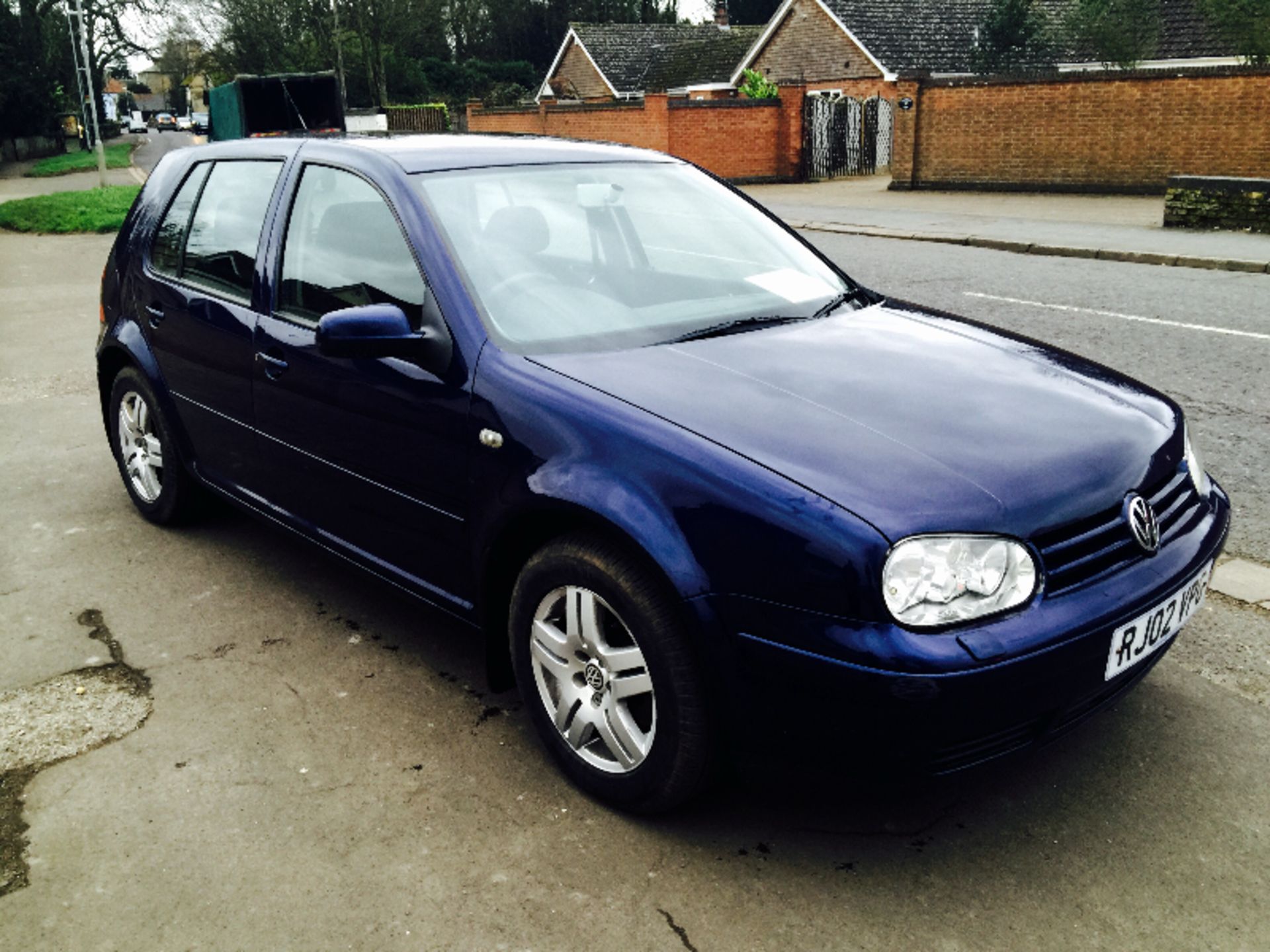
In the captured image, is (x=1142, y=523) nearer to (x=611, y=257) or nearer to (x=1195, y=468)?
(x=1195, y=468)

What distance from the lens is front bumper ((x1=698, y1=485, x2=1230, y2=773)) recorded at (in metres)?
2.35

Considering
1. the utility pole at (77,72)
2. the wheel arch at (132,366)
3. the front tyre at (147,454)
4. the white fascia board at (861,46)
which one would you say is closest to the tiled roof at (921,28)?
the white fascia board at (861,46)

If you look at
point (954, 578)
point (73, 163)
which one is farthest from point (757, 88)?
point (954, 578)

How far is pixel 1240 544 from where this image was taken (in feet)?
15.1

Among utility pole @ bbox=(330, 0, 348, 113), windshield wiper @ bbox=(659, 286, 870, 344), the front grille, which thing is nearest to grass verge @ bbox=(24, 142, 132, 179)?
utility pole @ bbox=(330, 0, 348, 113)

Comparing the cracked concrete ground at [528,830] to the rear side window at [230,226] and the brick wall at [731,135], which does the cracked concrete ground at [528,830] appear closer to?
the rear side window at [230,226]

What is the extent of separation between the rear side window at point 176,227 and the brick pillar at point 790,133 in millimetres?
25732

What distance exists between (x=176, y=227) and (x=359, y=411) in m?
1.80

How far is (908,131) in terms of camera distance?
950 inches

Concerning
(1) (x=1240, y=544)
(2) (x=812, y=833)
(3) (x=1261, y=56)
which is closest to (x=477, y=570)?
(2) (x=812, y=833)

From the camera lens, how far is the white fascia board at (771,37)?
37375 mm

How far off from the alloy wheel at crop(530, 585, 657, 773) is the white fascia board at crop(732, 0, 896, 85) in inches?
1476

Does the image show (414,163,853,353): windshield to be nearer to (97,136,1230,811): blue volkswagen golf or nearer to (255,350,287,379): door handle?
(97,136,1230,811): blue volkswagen golf

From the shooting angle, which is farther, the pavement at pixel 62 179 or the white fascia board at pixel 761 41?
the white fascia board at pixel 761 41
